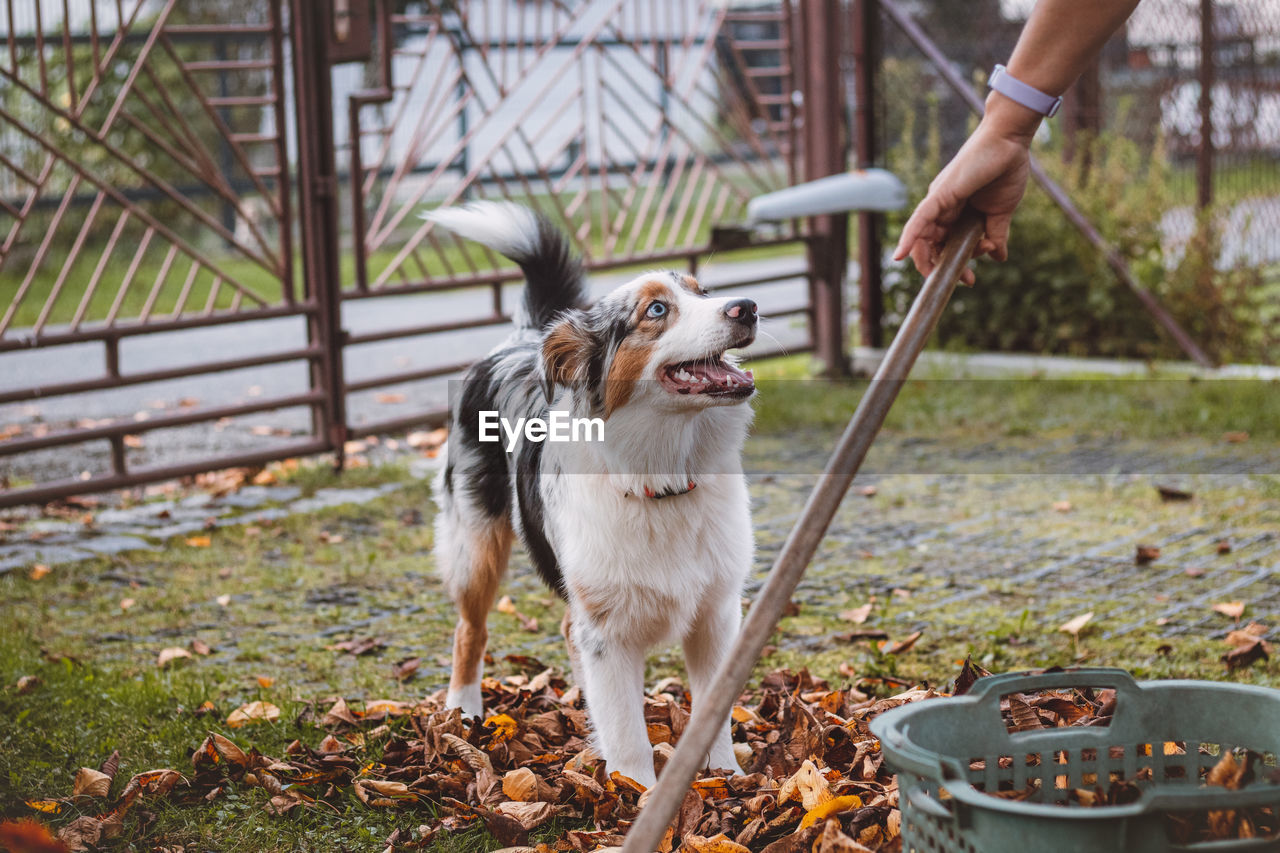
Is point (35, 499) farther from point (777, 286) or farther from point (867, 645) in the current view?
point (777, 286)

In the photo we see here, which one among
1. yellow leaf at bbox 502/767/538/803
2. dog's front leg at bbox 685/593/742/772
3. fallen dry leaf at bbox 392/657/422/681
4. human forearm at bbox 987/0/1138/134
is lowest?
fallen dry leaf at bbox 392/657/422/681

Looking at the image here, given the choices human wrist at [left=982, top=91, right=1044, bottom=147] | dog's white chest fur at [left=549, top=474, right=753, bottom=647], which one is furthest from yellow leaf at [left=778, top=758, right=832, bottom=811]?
human wrist at [left=982, top=91, right=1044, bottom=147]

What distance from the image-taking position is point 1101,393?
782 cm

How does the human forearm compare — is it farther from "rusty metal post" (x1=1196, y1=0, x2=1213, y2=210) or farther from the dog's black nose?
"rusty metal post" (x1=1196, y1=0, x2=1213, y2=210)

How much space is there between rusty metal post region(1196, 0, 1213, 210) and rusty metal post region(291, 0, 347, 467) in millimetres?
5825

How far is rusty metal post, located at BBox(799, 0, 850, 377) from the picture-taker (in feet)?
28.0

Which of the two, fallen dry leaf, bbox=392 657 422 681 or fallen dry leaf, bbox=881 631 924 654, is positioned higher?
fallen dry leaf, bbox=881 631 924 654

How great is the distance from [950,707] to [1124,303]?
713cm

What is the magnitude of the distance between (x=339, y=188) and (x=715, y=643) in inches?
241

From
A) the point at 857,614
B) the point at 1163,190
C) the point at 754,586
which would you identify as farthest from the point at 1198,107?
the point at 857,614

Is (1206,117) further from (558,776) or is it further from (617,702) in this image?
(558,776)

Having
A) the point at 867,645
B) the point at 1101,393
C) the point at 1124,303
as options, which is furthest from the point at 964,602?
the point at 1124,303

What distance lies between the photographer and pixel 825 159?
28.4ft

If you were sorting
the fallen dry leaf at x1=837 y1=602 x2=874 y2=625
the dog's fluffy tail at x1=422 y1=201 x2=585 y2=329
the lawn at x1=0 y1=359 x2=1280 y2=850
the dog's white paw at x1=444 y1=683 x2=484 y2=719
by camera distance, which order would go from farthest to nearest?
the fallen dry leaf at x1=837 y1=602 x2=874 y2=625 → the dog's fluffy tail at x1=422 y1=201 x2=585 y2=329 → the dog's white paw at x1=444 y1=683 x2=484 y2=719 → the lawn at x1=0 y1=359 x2=1280 y2=850
